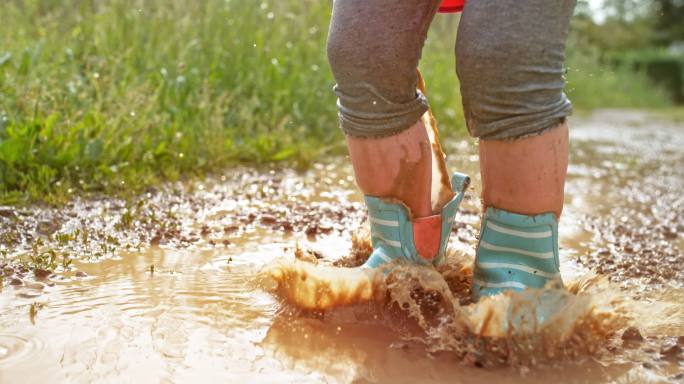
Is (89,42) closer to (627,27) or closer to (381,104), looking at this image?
(381,104)

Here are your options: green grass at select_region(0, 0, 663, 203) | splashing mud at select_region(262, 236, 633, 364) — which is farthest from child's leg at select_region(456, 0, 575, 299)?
green grass at select_region(0, 0, 663, 203)

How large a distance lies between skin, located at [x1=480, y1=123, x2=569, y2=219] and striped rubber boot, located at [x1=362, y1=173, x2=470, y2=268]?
0.21 m

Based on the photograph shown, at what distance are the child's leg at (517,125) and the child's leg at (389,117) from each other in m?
0.12

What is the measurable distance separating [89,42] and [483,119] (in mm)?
3010

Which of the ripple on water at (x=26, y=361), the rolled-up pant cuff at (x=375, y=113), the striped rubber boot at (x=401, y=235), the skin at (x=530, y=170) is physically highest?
the rolled-up pant cuff at (x=375, y=113)

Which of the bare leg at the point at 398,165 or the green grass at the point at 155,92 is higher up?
the green grass at the point at 155,92

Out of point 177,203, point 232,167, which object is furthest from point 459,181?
point 232,167

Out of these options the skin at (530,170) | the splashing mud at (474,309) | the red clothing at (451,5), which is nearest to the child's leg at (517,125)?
the skin at (530,170)

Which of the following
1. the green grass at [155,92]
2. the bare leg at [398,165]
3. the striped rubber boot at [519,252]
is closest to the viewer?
the striped rubber boot at [519,252]

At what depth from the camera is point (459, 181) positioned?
184 centimetres

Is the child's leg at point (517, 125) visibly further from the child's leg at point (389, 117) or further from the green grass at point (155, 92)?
the green grass at point (155, 92)

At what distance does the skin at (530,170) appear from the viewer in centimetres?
152

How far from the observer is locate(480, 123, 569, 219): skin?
1.52m

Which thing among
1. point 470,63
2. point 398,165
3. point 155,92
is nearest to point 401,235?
point 398,165
